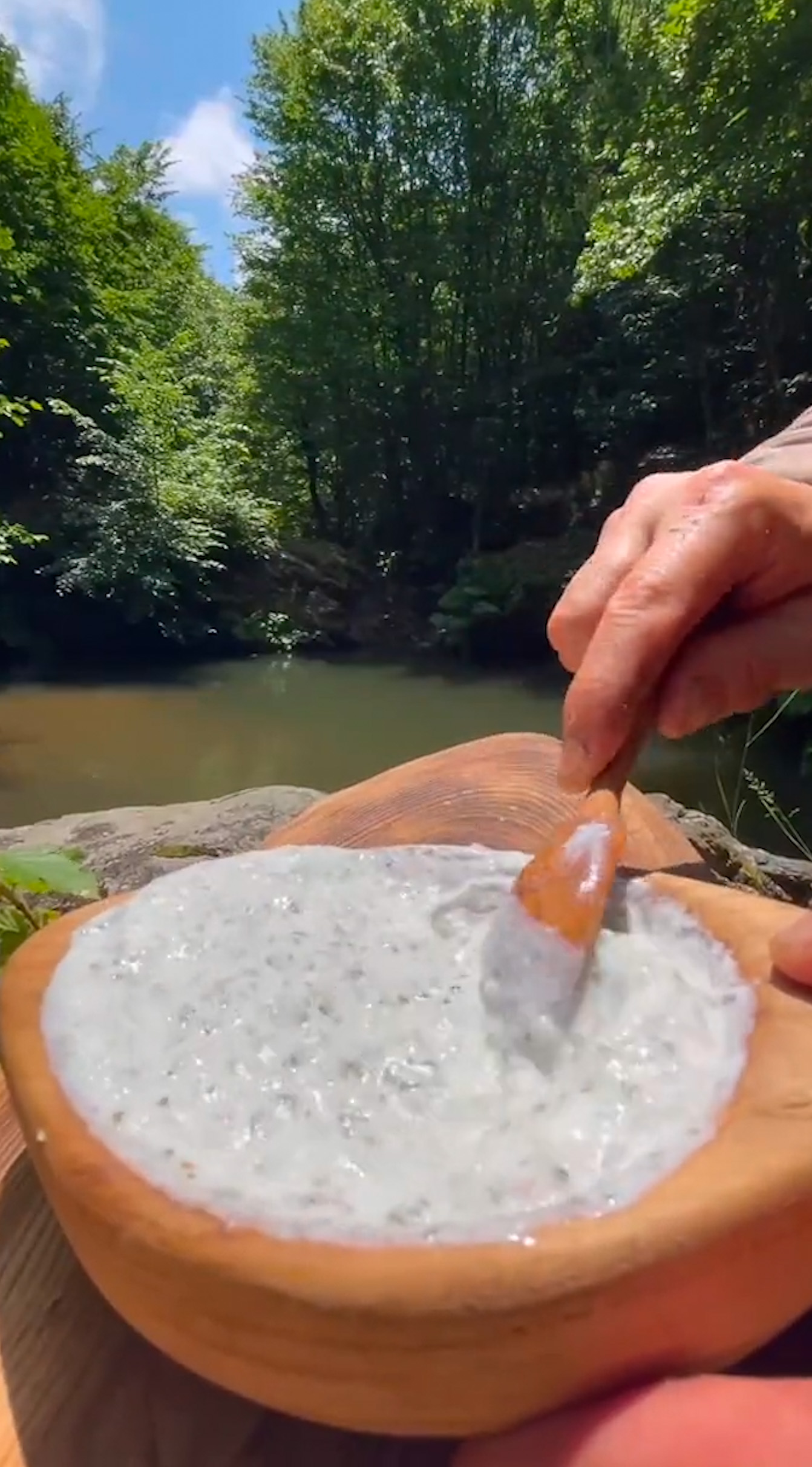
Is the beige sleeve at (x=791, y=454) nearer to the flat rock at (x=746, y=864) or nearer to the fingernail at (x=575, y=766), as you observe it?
the fingernail at (x=575, y=766)

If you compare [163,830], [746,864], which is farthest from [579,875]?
[163,830]

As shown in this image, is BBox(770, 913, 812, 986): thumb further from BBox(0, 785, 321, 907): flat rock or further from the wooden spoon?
BBox(0, 785, 321, 907): flat rock

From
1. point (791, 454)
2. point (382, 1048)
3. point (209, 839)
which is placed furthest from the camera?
point (209, 839)

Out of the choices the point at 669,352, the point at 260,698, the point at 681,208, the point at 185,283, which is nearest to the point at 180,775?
the point at 260,698

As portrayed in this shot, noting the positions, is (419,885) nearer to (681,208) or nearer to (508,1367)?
(508,1367)

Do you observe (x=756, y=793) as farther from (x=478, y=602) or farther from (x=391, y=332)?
(x=391, y=332)
